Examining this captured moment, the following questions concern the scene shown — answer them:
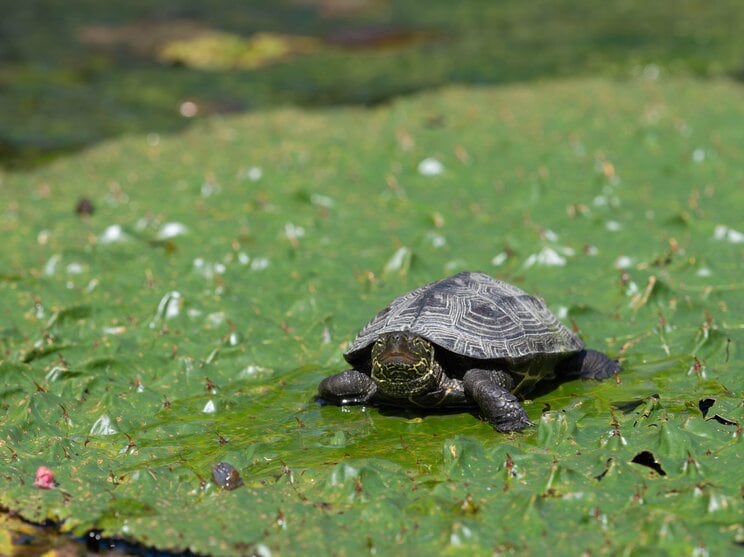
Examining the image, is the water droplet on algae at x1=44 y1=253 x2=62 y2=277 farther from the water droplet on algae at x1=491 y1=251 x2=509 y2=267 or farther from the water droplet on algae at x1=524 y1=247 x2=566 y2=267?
the water droplet on algae at x1=524 y1=247 x2=566 y2=267

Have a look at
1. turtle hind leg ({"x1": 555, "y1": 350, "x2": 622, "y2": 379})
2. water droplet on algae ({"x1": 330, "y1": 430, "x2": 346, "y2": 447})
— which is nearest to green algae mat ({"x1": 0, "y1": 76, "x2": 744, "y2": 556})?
water droplet on algae ({"x1": 330, "y1": 430, "x2": 346, "y2": 447})

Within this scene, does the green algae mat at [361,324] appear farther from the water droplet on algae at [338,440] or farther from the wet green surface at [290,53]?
the wet green surface at [290,53]

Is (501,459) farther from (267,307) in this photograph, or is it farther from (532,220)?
(532,220)

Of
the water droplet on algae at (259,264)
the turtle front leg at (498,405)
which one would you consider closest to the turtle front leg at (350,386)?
the turtle front leg at (498,405)

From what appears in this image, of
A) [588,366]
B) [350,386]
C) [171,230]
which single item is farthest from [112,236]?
[588,366]

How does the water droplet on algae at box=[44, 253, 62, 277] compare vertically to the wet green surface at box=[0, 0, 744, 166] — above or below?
below

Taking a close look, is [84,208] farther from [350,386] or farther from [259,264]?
[350,386]
